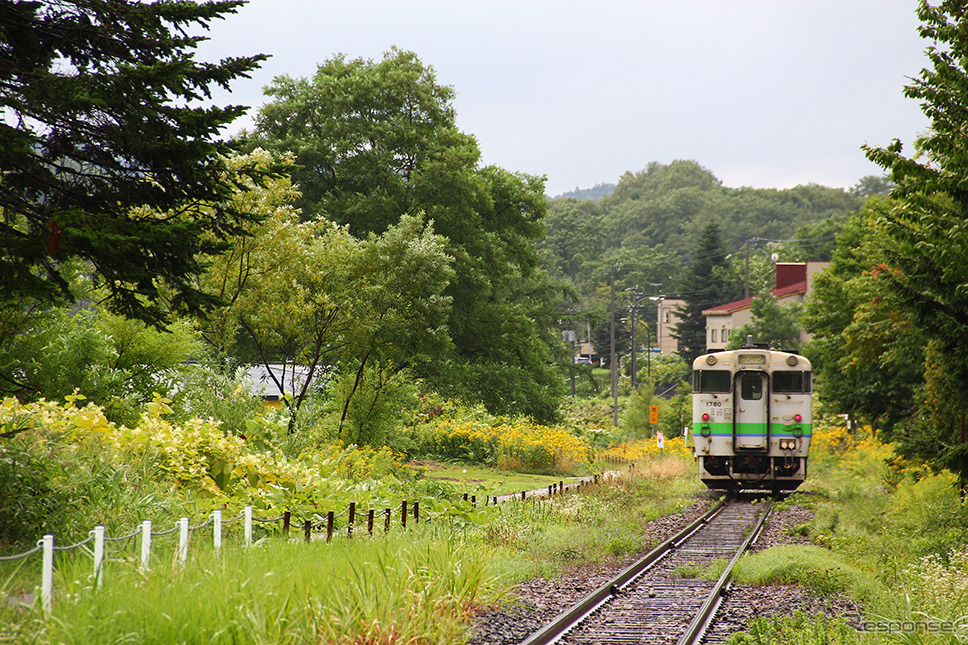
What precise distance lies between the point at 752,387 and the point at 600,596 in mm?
12571

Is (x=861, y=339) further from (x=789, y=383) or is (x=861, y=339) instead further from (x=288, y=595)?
(x=288, y=595)

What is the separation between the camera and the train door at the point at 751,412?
2189cm

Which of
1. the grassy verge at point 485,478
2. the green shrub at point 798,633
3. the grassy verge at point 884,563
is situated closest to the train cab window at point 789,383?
the grassy verge at point 884,563

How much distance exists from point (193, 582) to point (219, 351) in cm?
1428

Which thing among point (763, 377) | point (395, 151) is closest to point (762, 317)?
point (395, 151)

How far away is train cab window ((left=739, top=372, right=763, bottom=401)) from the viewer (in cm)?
2195

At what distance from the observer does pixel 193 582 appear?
740 centimetres

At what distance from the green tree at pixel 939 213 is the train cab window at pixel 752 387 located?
6666 millimetres

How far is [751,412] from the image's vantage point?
72.0 ft

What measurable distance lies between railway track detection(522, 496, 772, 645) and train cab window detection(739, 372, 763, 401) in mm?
5891

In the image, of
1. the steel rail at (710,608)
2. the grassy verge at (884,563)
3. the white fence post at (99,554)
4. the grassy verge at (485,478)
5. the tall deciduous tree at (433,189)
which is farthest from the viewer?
the tall deciduous tree at (433,189)

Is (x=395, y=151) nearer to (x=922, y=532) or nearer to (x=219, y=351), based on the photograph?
(x=219, y=351)

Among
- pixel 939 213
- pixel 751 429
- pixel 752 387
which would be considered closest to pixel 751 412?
pixel 751 429

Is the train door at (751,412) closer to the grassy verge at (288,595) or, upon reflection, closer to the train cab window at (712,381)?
the train cab window at (712,381)
